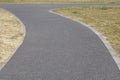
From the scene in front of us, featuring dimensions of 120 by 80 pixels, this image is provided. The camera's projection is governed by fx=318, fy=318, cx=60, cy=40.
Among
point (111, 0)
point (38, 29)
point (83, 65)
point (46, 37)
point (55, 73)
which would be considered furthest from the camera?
point (111, 0)

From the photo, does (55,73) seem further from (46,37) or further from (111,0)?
(111,0)

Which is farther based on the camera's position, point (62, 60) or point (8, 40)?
point (8, 40)

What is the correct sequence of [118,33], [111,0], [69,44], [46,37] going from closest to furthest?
[69,44] < [46,37] < [118,33] < [111,0]

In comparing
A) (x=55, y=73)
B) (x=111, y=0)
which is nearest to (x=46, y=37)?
(x=55, y=73)

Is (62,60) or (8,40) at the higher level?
(62,60)

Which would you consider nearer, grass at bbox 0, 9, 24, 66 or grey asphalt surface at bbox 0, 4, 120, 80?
grey asphalt surface at bbox 0, 4, 120, 80

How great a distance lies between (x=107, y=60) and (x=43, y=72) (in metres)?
2.22

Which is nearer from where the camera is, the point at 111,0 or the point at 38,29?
Result: the point at 38,29

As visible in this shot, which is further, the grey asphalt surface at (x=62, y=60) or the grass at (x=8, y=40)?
the grass at (x=8, y=40)

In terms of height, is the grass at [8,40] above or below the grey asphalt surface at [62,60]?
below

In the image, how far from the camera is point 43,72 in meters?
8.37

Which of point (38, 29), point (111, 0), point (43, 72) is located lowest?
point (111, 0)

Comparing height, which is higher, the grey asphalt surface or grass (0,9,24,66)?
the grey asphalt surface

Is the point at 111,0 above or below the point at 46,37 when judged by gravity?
below
